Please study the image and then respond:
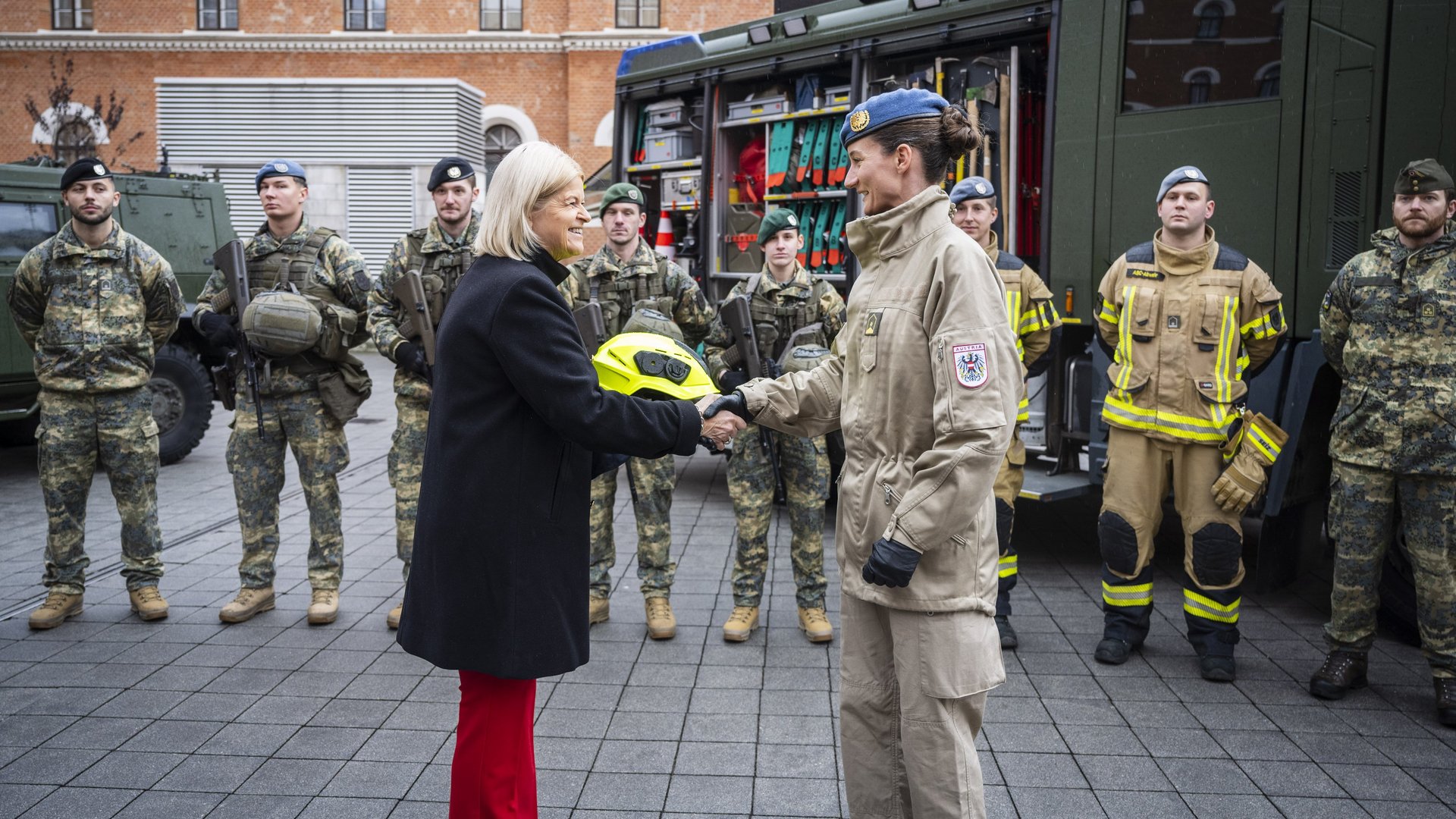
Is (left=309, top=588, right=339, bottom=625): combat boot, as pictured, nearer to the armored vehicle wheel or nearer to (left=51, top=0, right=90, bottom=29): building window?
the armored vehicle wheel

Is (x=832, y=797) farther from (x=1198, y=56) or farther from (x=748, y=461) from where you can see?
(x=1198, y=56)

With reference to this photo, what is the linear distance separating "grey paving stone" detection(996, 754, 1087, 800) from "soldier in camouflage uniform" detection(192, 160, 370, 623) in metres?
3.36

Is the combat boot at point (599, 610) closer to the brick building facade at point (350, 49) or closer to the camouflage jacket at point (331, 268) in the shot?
the camouflage jacket at point (331, 268)

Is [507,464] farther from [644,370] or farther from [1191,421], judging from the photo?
[1191,421]

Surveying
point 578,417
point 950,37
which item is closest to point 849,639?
point 578,417

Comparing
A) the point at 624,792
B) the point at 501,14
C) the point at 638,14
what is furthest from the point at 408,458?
the point at 501,14

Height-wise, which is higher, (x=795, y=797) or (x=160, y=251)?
(x=160, y=251)

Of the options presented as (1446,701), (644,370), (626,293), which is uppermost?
(626,293)

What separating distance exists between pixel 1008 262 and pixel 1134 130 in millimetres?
1138

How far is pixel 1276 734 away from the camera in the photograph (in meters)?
4.02

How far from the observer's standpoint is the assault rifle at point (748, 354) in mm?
5262

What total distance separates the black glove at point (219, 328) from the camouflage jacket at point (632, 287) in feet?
5.57

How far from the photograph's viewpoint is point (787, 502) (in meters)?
5.39

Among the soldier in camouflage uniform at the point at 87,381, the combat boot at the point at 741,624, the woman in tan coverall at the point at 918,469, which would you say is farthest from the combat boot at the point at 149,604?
the woman in tan coverall at the point at 918,469
